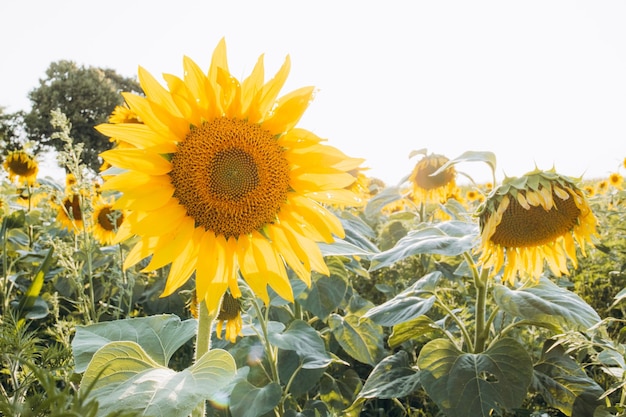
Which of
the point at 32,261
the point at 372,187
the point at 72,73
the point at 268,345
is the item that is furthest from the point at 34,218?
the point at 72,73

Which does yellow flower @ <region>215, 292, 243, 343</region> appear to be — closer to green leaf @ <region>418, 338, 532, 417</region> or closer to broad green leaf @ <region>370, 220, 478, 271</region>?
broad green leaf @ <region>370, 220, 478, 271</region>

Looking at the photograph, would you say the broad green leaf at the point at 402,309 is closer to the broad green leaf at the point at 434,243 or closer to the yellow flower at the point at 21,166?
the broad green leaf at the point at 434,243

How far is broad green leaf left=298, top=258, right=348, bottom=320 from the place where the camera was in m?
2.08

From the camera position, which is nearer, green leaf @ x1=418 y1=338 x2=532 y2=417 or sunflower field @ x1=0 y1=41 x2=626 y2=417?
sunflower field @ x1=0 y1=41 x2=626 y2=417

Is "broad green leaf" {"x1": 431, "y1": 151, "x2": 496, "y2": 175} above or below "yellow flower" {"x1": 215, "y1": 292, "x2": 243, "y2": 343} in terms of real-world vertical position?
above

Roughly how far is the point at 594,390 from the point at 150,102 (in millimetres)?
1828

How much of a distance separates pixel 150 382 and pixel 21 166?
528 centimetres

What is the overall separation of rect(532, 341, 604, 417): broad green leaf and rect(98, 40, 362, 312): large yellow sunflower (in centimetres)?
106

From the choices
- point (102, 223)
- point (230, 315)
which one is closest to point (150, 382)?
point (230, 315)

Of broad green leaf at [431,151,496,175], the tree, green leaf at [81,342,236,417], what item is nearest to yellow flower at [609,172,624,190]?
broad green leaf at [431,151,496,175]

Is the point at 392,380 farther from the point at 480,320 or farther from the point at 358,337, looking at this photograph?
the point at 480,320

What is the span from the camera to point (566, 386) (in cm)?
186

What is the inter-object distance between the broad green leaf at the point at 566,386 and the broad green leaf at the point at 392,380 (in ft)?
1.58

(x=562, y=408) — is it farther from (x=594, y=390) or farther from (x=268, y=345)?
(x=268, y=345)
